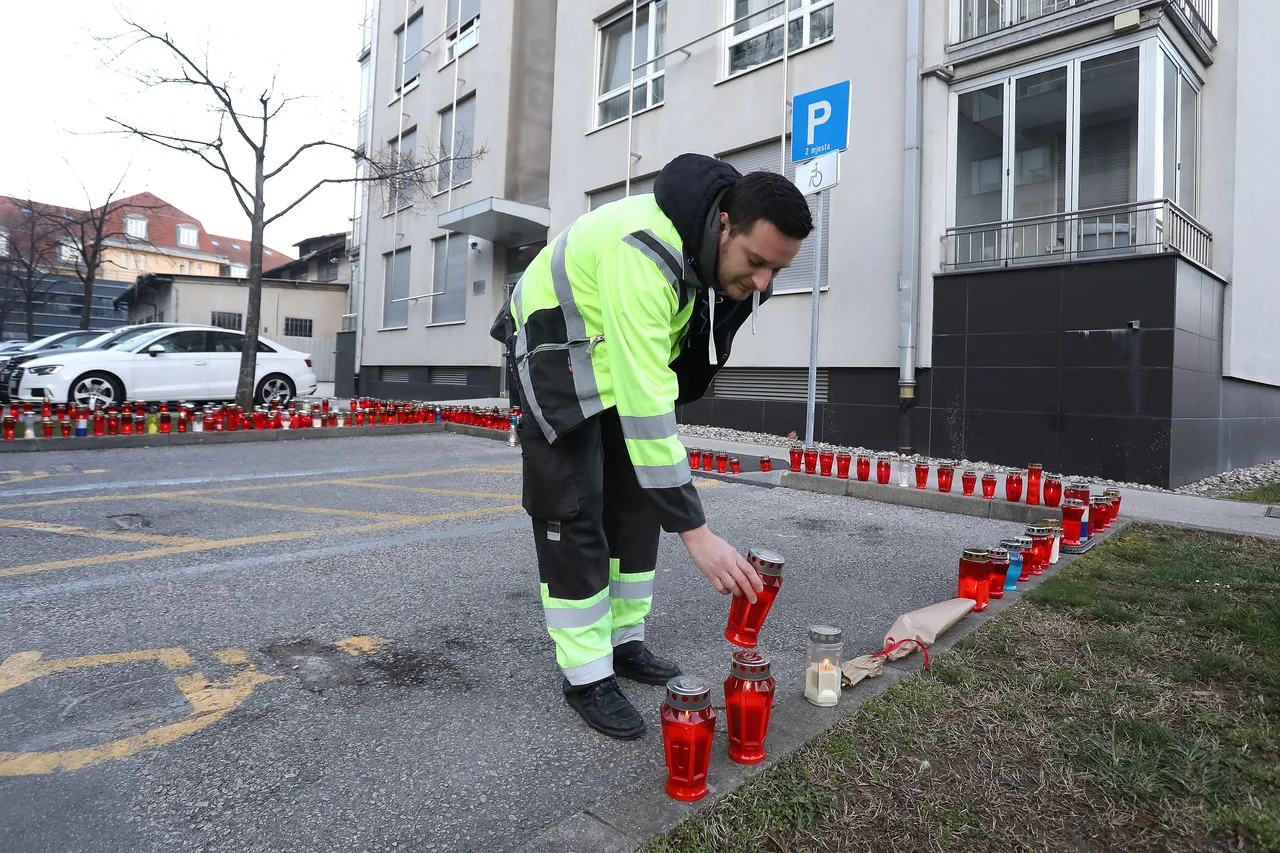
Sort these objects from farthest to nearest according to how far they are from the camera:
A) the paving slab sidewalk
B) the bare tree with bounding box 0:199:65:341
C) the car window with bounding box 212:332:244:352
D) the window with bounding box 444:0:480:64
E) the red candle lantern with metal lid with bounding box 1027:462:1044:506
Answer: the bare tree with bounding box 0:199:65:341, the window with bounding box 444:0:480:64, the car window with bounding box 212:332:244:352, the red candle lantern with metal lid with bounding box 1027:462:1044:506, the paving slab sidewalk

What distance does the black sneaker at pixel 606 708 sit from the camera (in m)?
2.33

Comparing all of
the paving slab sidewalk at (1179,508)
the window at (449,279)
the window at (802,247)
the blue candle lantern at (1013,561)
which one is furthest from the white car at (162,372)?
the blue candle lantern at (1013,561)

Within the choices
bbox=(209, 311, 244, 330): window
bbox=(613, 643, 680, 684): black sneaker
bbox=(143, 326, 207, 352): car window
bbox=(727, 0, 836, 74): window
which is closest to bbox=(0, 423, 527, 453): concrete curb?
bbox=(143, 326, 207, 352): car window

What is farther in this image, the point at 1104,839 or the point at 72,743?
the point at 72,743

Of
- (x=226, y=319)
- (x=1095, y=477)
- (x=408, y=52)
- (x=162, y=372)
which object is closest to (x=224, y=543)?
(x=1095, y=477)

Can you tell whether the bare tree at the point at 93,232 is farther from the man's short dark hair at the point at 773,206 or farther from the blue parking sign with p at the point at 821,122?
the man's short dark hair at the point at 773,206

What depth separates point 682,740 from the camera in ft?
6.17

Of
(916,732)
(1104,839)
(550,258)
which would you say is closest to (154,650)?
(550,258)

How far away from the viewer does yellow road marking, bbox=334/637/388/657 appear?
9.84 ft

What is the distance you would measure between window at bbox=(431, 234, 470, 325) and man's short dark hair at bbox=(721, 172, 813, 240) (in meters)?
17.9

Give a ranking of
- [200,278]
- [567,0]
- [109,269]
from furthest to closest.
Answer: [109,269], [200,278], [567,0]

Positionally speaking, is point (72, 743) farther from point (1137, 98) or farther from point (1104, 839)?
point (1137, 98)

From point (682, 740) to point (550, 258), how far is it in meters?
1.54

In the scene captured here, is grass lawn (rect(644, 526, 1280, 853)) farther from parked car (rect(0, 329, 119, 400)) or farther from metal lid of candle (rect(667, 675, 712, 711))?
parked car (rect(0, 329, 119, 400))
